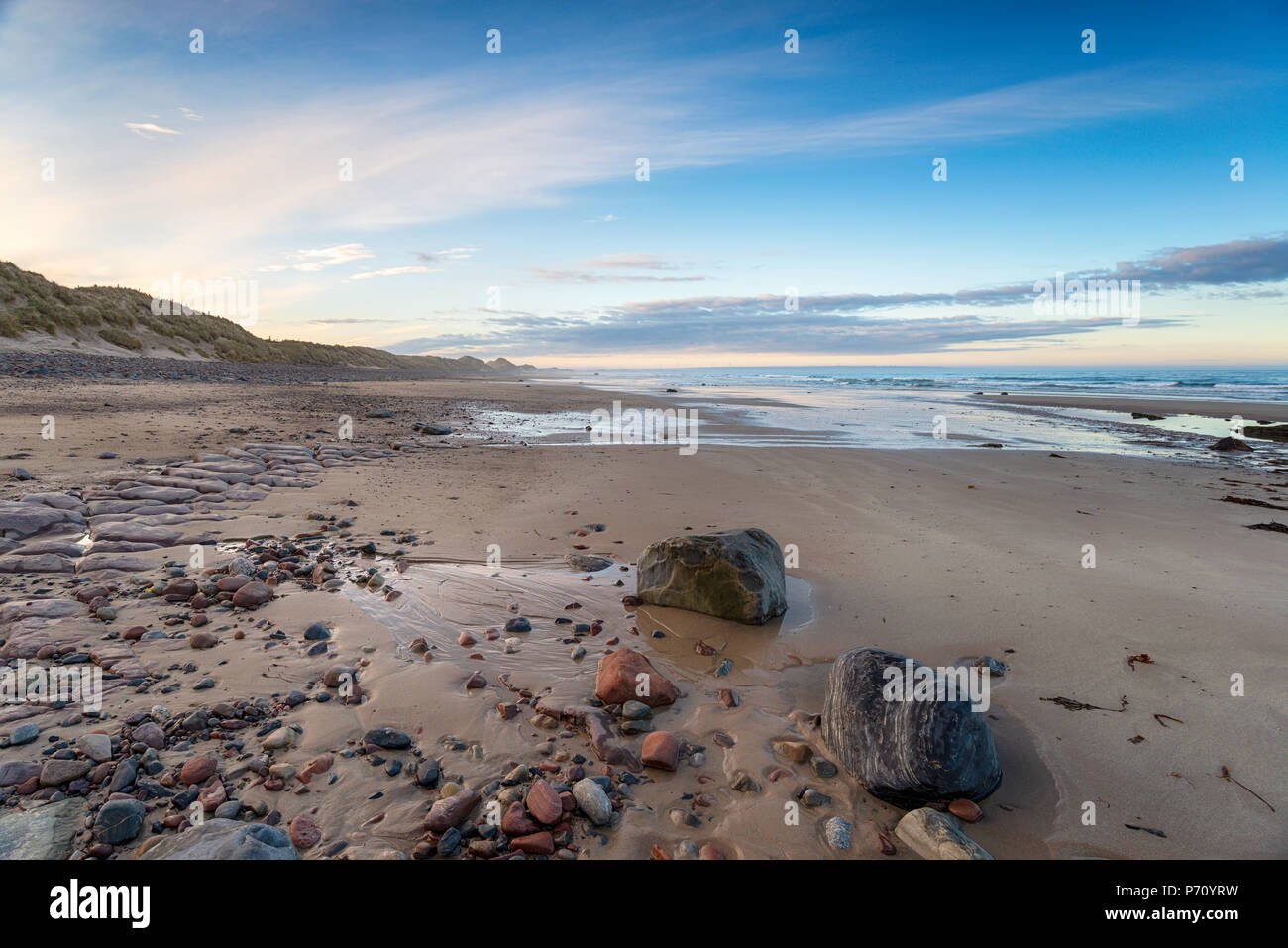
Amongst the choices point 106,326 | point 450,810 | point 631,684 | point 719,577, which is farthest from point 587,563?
point 106,326

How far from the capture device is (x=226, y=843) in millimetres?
2170

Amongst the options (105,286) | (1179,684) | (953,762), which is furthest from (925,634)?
(105,286)

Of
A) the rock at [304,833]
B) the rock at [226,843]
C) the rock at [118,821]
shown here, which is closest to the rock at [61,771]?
the rock at [118,821]

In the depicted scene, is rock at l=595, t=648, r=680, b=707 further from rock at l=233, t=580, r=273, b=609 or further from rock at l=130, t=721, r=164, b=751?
rock at l=233, t=580, r=273, b=609

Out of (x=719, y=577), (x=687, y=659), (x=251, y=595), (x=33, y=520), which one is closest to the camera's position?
(x=687, y=659)

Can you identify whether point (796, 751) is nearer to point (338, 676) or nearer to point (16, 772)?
point (338, 676)

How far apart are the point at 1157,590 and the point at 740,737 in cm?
490

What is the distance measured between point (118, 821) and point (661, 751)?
2430mm

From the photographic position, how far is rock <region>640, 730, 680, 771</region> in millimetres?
3076

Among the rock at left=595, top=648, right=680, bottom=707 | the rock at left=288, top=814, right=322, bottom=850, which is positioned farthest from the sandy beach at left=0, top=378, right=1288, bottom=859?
the rock at left=595, top=648, right=680, bottom=707

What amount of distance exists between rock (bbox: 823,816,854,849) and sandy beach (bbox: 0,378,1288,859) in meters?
0.04

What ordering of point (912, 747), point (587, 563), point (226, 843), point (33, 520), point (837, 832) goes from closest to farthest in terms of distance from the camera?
point (226, 843) < point (837, 832) < point (912, 747) < point (33, 520) < point (587, 563)

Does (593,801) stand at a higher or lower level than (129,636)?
lower
